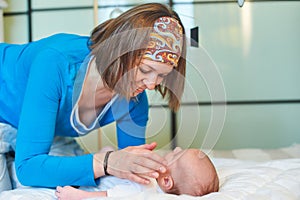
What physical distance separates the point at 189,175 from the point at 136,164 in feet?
0.38

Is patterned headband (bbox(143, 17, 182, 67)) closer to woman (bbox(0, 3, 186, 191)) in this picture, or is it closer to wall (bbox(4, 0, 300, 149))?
woman (bbox(0, 3, 186, 191))

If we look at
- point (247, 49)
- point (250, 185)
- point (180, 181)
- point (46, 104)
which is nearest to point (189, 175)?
point (180, 181)

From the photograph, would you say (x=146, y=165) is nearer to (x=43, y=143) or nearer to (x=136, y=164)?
(x=136, y=164)

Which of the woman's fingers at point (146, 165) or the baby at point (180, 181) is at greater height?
the woman's fingers at point (146, 165)

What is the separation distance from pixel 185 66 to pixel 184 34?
71mm

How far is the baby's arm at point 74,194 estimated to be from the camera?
2.90ft

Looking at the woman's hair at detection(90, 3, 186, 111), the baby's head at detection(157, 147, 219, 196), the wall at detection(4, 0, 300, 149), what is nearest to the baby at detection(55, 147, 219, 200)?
the baby's head at detection(157, 147, 219, 196)

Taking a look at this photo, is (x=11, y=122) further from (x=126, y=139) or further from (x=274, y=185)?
(x=274, y=185)

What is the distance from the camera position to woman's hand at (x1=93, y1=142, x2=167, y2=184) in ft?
2.90

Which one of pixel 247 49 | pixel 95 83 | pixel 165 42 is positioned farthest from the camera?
pixel 247 49

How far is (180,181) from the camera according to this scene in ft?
2.99

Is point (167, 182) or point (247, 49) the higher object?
point (247, 49)

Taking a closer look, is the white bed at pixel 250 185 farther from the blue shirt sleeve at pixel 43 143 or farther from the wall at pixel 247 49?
the wall at pixel 247 49

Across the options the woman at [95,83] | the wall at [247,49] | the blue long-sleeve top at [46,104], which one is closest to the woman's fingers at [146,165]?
the woman at [95,83]
